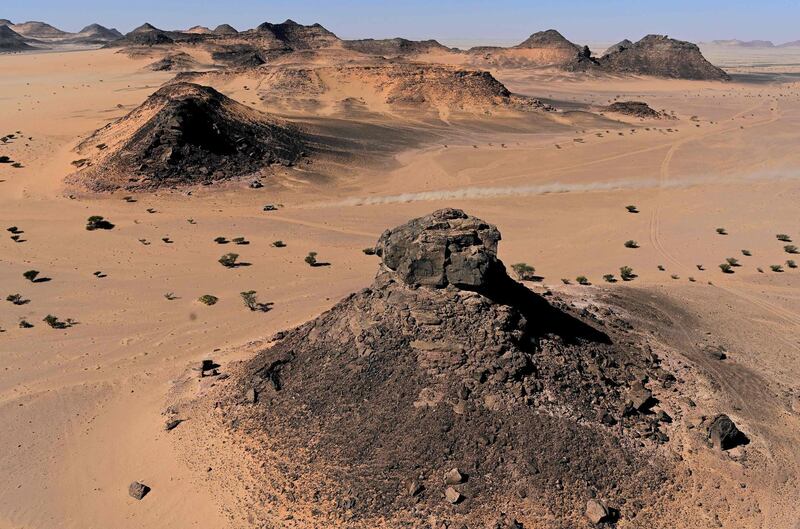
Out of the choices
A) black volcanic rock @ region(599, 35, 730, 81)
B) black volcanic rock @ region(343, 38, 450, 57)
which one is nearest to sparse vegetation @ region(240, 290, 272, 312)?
black volcanic rock @ region(599, 35, 730, 81)

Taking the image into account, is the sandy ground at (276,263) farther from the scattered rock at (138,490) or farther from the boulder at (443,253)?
the boulder at (443,253)

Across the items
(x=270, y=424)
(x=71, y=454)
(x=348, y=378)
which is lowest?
(x=71, y=454)

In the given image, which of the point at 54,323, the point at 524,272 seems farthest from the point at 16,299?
the point at 524,272

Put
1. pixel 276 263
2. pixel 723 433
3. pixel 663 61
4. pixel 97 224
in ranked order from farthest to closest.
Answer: pixel 663 61, pixel 97 224, pixel 276 263, pixel 723 433

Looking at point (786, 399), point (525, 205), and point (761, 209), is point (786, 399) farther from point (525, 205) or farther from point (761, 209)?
point (761, 209)

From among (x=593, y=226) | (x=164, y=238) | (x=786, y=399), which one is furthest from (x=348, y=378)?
(x=593, y=226)

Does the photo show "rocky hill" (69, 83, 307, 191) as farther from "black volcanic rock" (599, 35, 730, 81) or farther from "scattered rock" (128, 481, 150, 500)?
"black volcanic rock" (599, 35, 730, 81)

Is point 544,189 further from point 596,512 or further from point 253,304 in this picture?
point 596,512
